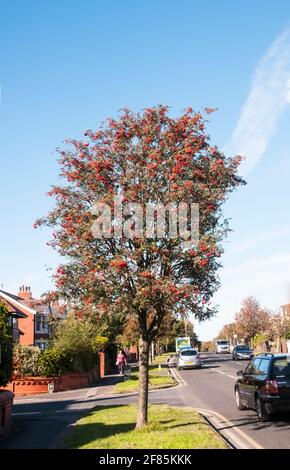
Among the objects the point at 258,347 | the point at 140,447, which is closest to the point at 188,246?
the point at 140,447

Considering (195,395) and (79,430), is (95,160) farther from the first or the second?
(195,395)

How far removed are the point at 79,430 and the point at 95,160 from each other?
633cm

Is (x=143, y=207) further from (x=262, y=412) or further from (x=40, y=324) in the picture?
(x=40, y=324)

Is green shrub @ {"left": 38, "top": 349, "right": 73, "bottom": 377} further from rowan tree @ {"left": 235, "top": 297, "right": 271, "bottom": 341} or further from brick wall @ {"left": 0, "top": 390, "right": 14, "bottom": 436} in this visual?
rowan tree @ {"left": 235, "top": 297, "right": 271, "bottom": 341}

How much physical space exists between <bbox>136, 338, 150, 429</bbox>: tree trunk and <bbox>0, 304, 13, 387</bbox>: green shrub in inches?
177

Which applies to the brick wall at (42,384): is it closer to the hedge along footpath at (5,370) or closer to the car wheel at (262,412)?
the hedge along footpath at (5,370)

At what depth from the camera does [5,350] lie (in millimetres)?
14422

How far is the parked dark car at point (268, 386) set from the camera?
1191 centimetres

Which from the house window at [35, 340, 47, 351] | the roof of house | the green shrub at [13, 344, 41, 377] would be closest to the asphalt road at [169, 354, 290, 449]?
the green shrub at [13, 344, 41, 377]

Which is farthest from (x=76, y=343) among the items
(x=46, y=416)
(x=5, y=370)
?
(x=5, y=370)

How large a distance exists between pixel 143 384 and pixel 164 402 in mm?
6897

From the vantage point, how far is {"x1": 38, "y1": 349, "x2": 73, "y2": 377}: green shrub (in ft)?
85.0

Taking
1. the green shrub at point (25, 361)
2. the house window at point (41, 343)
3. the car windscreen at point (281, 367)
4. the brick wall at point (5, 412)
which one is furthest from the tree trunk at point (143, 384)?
the house window at point (41, 343)

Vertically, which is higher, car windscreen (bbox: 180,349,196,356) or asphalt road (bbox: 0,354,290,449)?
car windscreen (bbox: 180,349,196,356)
